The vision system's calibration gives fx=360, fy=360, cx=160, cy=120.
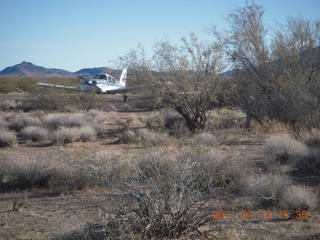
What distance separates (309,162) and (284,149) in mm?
1140

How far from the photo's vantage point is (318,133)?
1107cm

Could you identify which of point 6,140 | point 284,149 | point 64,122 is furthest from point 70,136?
point 284,149

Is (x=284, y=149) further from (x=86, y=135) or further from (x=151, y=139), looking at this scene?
(x=86, y=135)

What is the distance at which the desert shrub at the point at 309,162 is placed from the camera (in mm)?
8866

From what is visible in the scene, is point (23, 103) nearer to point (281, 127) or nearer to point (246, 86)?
point (246, 86)

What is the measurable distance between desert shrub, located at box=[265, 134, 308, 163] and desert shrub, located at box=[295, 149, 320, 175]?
32cm

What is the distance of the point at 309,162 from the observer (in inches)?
357

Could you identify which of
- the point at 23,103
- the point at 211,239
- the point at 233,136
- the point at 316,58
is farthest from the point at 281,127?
the point at 23,103

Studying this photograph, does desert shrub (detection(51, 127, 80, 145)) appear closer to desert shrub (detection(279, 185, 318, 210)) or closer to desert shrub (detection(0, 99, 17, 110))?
desert shrub (detection(279, 185, 318, 210))

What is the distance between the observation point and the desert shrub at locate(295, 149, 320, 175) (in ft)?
29.1

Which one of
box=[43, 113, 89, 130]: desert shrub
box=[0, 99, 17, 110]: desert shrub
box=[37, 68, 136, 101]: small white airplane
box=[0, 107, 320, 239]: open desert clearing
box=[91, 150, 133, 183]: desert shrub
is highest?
box=[37, 68, 136, 101]: small white airplane

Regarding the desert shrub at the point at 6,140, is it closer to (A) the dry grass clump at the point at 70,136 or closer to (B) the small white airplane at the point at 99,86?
(A) the dry grass clump at the point at 70,136

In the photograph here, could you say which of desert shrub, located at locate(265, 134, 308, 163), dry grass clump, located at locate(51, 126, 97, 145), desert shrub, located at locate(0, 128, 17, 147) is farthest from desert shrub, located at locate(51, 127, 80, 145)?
desert shrub, located at locate(265, 134, 308, 163)

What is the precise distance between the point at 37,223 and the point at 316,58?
14.2 meters
